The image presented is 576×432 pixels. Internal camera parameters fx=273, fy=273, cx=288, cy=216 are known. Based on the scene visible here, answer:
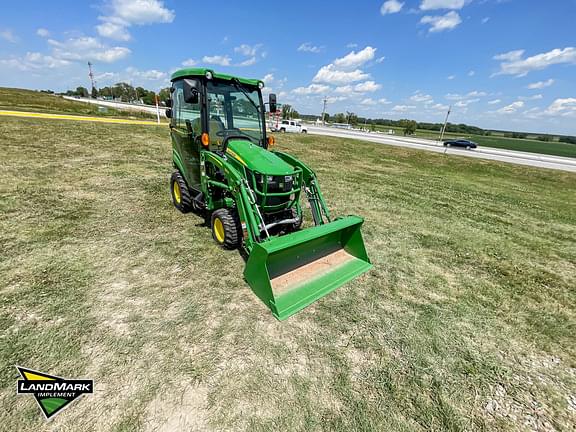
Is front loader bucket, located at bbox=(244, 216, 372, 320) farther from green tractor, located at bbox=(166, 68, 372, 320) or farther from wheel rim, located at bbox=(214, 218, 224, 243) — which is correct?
wheel rim, located at bbox=(214, 218, 224, 243)

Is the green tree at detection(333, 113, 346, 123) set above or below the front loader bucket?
above

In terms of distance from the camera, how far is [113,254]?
12.9 feet

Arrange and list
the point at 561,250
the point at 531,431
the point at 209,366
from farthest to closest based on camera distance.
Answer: the point at 561,250 → the point at 209,366 → the point at 531,431

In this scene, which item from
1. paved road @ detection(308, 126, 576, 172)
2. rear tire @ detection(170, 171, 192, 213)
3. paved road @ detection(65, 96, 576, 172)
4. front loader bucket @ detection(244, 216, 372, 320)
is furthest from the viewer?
paved road @ detection(65, 96, 576, 172)

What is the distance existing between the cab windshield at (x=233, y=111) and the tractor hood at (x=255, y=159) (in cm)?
37

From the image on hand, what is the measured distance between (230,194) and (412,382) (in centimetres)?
325

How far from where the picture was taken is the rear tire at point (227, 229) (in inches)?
158

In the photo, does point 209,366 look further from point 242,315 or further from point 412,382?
point 412,382

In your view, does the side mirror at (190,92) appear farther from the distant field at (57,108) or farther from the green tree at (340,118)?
the green tree at (340,118)

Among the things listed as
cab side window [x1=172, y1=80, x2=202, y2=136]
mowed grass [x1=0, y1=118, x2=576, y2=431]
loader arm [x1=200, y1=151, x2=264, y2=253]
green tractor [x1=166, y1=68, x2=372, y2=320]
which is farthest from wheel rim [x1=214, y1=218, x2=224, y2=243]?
cab side window [x1=172, y1=80, x2=202, y2=136]

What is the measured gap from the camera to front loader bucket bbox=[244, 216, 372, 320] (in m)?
2.99

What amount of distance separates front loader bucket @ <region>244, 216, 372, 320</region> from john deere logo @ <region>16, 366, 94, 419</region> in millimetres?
1669

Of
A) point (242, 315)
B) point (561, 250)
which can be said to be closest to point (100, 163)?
point (242, 315)

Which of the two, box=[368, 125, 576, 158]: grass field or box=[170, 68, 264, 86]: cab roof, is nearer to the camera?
box=[170, 68, 264, 86]: cab roof
